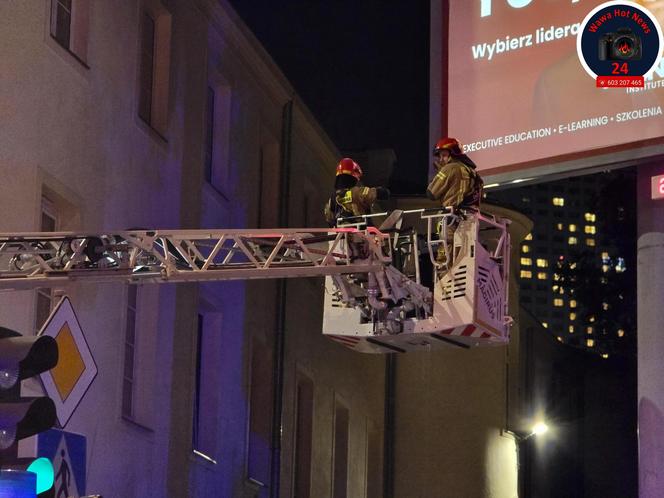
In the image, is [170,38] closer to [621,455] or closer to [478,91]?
[478,91]

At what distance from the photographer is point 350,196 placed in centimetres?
1491

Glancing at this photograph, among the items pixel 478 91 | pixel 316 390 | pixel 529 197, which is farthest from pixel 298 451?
pixel 529 197

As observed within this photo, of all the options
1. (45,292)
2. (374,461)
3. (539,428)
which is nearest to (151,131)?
(45,292)

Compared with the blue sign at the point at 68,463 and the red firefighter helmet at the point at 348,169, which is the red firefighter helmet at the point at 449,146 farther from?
the blue sign at the point at 68,463

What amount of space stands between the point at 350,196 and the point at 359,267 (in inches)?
69.8

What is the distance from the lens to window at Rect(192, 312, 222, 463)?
21.3 m

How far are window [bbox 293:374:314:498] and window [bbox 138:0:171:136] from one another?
880 cm

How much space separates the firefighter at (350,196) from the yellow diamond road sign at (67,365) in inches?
167

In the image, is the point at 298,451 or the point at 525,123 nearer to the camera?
the point at 525,123

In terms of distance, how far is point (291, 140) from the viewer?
25.9 m

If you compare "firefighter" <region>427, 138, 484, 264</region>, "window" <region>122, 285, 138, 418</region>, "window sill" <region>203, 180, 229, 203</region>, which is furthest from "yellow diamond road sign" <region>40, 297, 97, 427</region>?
"window sill" <region>203, 180, 229, 203</region>

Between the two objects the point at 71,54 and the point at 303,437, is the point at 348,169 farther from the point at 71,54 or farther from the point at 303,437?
the point at 303,437

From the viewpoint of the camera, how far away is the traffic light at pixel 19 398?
25.7 feet

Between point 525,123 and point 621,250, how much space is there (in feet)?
53.2
